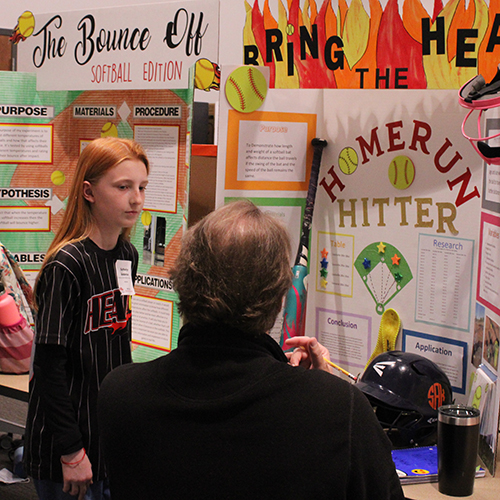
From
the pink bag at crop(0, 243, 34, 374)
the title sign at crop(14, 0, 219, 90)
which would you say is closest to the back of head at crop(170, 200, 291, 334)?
the title sign at crop(14, 0, 219, 90)

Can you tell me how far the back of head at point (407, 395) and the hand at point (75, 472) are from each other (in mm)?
765

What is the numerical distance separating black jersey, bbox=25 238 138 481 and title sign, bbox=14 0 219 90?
96 centimetres

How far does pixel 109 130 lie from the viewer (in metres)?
2.52

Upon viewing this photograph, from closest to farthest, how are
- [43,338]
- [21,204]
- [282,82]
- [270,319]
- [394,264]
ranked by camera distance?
[270,319] < [43,338] < [394,264] < [282,82] < [21,204]

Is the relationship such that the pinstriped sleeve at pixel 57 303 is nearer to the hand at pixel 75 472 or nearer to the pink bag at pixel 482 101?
the hand at pixel 75 472

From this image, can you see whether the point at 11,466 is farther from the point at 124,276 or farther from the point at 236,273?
the point at 236,273

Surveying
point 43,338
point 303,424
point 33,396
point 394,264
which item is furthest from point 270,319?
point 394,264

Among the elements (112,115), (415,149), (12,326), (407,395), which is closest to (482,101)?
(415,149)

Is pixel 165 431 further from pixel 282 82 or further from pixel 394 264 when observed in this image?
pixel 282 82

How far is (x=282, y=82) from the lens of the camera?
2398 mm

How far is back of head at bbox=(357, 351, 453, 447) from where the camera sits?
178 cm

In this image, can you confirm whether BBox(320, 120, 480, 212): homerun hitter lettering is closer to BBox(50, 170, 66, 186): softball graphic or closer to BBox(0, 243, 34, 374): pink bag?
BBox(50, 170, 66, 186): softball graphic

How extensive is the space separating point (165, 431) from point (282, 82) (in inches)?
67.6

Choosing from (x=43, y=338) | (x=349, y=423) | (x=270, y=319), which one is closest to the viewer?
(x=349, y=423)
